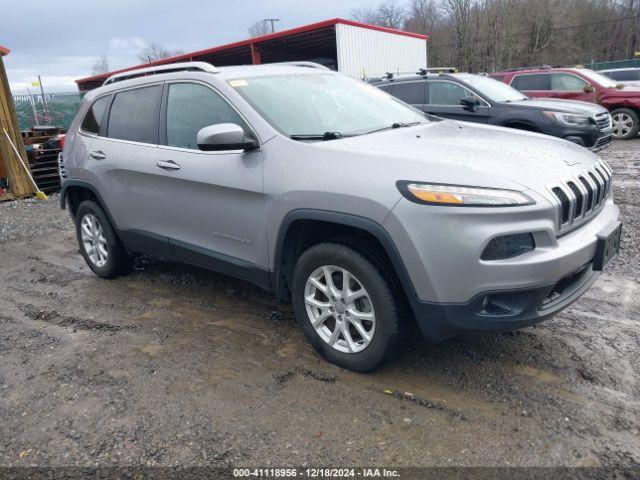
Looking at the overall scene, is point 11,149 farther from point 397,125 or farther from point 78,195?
point 397,125

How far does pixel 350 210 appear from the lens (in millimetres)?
2947

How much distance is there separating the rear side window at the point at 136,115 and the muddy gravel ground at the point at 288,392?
1.47 metres

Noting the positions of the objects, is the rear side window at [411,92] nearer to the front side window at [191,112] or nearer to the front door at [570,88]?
the front door at [570,88]

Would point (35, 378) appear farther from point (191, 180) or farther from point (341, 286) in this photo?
point (341, 286)

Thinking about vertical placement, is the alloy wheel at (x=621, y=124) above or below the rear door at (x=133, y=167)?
below

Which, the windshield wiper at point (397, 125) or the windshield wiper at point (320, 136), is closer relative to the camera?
the windshield wiper at point (320, 136)

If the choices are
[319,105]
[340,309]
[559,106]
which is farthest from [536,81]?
[340,309]

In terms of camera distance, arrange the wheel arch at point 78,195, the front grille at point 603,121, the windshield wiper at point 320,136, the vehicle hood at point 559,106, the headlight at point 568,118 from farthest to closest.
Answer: the front grille at point 603,121
the vehicle hood at point 559,106
the headlight at point 568,118
the wheel arch at point 78,195
the windshield wiper at point 320,136

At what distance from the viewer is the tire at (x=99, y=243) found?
16.7 feet

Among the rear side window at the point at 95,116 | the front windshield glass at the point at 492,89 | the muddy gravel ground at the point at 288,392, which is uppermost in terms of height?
the rear side window at the point at 95,116

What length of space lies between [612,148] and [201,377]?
11.4m

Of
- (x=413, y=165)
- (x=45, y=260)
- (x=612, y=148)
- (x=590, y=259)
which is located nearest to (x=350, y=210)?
(x=413, y=165)

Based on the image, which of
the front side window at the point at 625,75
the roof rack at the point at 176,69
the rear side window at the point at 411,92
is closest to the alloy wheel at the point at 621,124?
the front side window at the point at 625,75

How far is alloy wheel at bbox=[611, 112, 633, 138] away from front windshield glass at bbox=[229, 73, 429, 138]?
35.9ft
